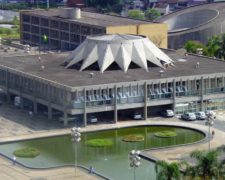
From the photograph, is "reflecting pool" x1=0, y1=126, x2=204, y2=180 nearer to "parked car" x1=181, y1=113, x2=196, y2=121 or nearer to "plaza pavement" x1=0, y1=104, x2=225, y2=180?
"plaza pavement" x1=0, y1=104, x2=225, y2=180

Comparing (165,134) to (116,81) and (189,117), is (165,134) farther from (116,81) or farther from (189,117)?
(116,81)

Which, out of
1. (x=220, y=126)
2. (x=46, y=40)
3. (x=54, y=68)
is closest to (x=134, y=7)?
(x=46, y=40)

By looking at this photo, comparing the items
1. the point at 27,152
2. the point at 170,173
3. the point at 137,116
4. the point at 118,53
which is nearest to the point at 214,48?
the point at 118,53

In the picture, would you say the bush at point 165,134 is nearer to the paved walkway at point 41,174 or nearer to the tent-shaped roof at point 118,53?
the tent-shaped roof at point 118,53

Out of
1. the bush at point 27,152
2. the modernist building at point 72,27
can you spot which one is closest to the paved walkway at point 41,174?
the bush at point 27,152

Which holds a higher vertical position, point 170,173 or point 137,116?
point 170,173

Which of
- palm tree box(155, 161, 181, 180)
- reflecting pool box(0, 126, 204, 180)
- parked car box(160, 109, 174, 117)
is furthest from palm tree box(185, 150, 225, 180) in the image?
parked car box(160, 109, 174, 117)

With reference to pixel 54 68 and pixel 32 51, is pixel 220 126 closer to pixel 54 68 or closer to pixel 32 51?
pixel 54 68
